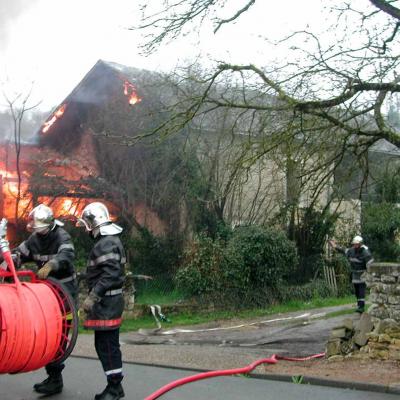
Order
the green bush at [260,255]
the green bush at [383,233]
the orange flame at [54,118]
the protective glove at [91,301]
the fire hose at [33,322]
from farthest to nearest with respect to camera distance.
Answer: the green bush at [383,233]
the orange flame at [54,118]
the green bush at [260,255]
the protective glove at [91,301]
the fire hose at [33,322]

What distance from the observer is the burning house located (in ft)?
53.9

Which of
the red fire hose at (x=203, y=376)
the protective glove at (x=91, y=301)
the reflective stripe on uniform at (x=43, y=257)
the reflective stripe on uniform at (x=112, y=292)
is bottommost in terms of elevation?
the red fire hose at (x=203, y=376)

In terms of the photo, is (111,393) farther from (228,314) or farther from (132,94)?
(132,94)

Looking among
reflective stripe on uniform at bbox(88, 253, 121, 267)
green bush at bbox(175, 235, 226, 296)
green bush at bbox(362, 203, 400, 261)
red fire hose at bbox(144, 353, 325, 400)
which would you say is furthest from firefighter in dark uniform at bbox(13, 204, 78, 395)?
green bush at bbox(362, 203, 400, 261)

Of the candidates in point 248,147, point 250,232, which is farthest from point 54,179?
point 248,147

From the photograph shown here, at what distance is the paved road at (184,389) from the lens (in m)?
6.01

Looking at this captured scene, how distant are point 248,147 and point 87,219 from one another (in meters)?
4.82

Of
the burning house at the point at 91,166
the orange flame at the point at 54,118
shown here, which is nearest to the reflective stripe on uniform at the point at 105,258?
the burning house at the point at 91,166

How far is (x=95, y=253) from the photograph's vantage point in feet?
18.9

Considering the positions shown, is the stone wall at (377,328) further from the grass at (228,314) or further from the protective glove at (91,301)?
the grass at (228,314)

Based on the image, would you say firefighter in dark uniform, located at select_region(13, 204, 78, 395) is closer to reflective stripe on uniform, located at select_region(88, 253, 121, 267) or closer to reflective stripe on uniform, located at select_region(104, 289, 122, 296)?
reflective stripe on uniform, located at select_region(88, 253, 121, 267)

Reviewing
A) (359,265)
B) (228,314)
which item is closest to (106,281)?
(228,314)

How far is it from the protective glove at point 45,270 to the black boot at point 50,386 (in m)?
1.06

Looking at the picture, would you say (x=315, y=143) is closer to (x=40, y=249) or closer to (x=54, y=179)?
(x=40, y=249)
